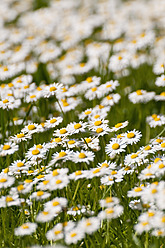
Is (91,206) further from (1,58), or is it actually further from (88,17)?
(88,17)

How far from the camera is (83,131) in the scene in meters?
2.92

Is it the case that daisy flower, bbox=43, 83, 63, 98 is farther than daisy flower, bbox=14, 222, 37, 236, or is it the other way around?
daisy flower, bbox=43, 83, 63, 98

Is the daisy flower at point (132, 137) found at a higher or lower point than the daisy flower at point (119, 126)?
lower

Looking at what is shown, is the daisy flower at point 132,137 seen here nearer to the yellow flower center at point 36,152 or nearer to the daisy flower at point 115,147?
the daisy flower at point 115,147

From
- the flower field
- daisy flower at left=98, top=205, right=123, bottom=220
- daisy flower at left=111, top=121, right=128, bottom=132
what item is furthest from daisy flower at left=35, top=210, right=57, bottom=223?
daisy flower at left=111, top=121, right=128, bottom=132

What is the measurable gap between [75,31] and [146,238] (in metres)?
4.58

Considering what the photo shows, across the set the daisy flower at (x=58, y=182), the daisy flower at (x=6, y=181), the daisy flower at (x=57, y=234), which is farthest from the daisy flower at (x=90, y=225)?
the daisy flower at (x=6, y=181)

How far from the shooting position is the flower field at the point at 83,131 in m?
2.33

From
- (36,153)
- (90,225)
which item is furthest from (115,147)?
(90,225)

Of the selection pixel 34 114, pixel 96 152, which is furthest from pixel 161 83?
pixel 34 114

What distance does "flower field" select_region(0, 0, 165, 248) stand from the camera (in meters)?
2.33

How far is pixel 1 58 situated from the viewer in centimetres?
497

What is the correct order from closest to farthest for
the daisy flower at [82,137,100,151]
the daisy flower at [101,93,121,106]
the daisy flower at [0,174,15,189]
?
the daisy flower at [0,174,15,189]
the daisy flower at [82,137,100,151]
the daisy flower at [101,93,121,106]

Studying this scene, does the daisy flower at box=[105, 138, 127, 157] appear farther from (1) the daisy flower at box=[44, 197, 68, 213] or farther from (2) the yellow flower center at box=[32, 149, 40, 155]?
(1) the daisy flower at box=[44, 197, 68, 213]
